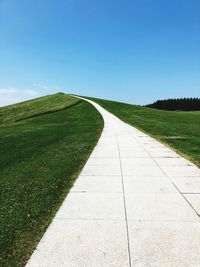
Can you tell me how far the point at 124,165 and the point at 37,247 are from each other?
5749 millimetres

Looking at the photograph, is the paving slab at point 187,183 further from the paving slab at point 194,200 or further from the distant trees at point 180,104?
the distant trees at point 180,104

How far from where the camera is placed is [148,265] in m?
3.71

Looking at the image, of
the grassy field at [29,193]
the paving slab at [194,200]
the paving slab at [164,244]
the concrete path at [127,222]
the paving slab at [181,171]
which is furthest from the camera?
the paving slab at [181,171]

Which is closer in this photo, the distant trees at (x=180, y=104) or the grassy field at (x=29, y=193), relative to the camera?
the grassy field at (x=29, y=193)

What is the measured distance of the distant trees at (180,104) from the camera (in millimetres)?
96838

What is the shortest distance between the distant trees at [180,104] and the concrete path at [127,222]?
9408 centimetres

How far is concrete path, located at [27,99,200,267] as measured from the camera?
3.90m

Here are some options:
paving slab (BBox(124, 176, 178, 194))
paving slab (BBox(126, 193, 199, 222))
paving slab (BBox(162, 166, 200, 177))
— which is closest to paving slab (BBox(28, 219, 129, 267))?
paving slab (BBox(126, 193, 199, 222))

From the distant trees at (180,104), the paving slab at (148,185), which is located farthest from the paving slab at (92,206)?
the distant trees at (180,104)

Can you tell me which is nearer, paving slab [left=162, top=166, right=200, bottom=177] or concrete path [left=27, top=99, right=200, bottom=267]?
concrete path [left=27, top=99, right=200, bottom=267]

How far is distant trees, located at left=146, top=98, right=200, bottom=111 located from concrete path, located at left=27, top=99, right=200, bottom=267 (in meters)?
94.1

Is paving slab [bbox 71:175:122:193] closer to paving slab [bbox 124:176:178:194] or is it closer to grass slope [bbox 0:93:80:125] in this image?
paving slab [bbox 124:176:178:194]

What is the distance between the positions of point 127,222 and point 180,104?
102m

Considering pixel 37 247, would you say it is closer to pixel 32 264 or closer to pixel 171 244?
pixel 32 264
